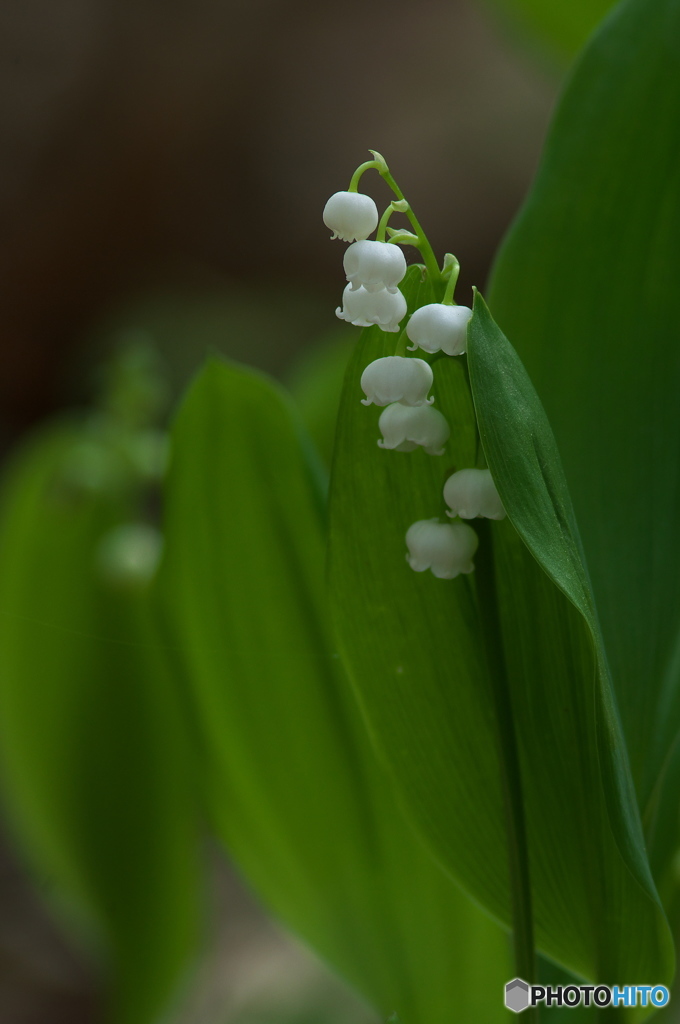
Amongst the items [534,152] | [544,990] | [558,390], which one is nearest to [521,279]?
[558,390]

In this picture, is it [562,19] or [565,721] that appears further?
[562,19]

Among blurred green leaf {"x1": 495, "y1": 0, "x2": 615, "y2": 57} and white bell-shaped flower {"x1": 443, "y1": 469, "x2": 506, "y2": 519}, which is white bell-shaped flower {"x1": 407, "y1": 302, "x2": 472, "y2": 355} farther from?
blurred green leaf {"x1": 495, "y1": 0, "x2": 615, "y2": 57}

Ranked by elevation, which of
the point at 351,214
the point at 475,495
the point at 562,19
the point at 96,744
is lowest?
the point at 96,744

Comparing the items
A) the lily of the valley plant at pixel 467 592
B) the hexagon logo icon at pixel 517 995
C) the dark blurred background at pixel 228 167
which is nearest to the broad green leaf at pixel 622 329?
the lily of the valley plant at pixel 467 592

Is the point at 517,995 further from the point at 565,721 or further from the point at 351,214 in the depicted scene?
the point at 351,214

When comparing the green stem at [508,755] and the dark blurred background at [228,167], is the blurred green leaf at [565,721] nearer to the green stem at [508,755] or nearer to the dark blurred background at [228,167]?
the green stem at [508,755]
